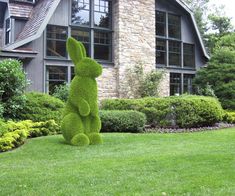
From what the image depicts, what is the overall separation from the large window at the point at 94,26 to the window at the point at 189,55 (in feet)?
17.9

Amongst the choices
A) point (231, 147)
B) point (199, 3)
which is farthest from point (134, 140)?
point (199, 3)

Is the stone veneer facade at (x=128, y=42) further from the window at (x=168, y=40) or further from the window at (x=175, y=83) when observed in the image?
the window at (x=175, y=83)

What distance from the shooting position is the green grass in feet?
17.0

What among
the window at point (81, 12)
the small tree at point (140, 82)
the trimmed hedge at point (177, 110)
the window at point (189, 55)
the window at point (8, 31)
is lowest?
the trimmed hedge at point (177, 110)

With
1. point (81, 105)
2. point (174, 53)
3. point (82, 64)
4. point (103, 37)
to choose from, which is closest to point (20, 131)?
point (81, 105)

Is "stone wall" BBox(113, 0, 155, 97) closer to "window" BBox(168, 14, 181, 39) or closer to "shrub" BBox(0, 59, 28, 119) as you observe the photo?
"window" BBox(168, 14, 181, 39)

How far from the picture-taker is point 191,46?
71.5 ft

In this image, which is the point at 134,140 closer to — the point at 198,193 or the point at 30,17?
the point at 198,193

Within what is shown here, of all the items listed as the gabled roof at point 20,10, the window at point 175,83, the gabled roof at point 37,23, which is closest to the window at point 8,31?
the gabled roof at point 20,10

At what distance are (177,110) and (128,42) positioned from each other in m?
5.01

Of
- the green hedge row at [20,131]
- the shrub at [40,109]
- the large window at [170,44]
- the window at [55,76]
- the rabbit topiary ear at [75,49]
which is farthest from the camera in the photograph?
the large window at [170,44]

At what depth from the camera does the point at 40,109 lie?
12898 mm

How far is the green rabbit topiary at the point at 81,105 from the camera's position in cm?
948

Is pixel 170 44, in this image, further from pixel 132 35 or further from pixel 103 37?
pixel 103 37
